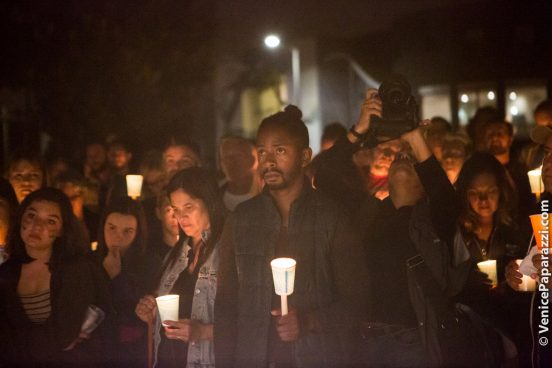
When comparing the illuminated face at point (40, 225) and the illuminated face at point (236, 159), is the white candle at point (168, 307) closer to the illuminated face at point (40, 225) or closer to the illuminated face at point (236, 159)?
the illuminated face at point (40, 225)

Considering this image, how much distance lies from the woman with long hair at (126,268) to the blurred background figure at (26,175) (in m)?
1.09

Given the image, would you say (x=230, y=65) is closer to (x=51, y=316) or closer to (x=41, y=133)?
(x=41, y=133)

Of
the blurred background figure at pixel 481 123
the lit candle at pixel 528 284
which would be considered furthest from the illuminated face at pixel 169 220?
the blurred background figure at pixel 481 123

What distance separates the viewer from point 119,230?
521cm

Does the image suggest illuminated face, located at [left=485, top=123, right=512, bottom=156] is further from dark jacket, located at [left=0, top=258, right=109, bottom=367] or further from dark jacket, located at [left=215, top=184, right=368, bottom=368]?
dark jacket, located at [left=0, top=258, right=109, bottom=367]

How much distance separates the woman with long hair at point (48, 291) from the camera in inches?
163

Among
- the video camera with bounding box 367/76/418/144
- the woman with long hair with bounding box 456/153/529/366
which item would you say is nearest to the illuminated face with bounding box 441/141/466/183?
the woman with long hair with bounding box 456/153/529/366

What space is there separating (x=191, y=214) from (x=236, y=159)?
6.15 ft

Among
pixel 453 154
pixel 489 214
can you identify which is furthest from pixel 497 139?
pixel 489 214

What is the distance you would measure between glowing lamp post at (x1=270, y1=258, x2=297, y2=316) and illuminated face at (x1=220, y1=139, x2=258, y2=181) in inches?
107

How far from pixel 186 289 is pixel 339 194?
1240 mm

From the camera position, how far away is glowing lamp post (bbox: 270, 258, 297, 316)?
339 cm

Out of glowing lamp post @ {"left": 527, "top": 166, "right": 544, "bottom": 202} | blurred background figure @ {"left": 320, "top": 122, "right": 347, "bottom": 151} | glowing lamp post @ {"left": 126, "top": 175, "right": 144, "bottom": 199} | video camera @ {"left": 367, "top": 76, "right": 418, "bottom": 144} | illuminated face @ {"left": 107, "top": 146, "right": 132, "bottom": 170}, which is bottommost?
glowing lamp post @ {"left": 527, "top": 166, "right": 544, "bottom": 202}

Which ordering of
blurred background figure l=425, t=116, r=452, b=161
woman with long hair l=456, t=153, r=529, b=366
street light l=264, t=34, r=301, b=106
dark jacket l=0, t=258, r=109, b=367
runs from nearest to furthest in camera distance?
1. dark jacket l=0, t=258, r=109, b=367
2. woman with long hair l=456, t=153, r=529, b=366
3. blurred background figure l=425, t=116, r=452, b=161
4. street light l=264, t=34, r=301, b=106
